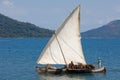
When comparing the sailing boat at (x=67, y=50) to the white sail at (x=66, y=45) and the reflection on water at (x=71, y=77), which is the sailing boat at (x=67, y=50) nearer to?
the white sail at (x=66, y=45)

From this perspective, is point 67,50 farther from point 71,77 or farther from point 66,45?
point 71,77

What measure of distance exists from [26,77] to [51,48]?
20.3 feet

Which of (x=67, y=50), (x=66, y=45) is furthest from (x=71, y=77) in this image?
(x=66, y=45)

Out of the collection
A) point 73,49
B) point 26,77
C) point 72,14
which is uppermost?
point 72,14

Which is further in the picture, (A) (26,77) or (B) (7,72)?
(B) (7,72)

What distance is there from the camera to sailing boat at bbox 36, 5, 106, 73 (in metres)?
73.6

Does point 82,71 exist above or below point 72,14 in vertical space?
below

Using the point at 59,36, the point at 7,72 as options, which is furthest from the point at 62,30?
the point at 7,72

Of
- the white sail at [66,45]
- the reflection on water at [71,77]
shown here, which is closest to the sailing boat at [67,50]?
the white sail at [66,45]

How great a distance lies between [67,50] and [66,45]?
0.83 metres

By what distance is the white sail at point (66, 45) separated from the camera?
73.8 meters

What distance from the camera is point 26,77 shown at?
72.6 m

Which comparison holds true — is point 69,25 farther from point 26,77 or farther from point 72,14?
point 26,77

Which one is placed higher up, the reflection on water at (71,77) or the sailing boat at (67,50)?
the sailing boat at (67,50)
